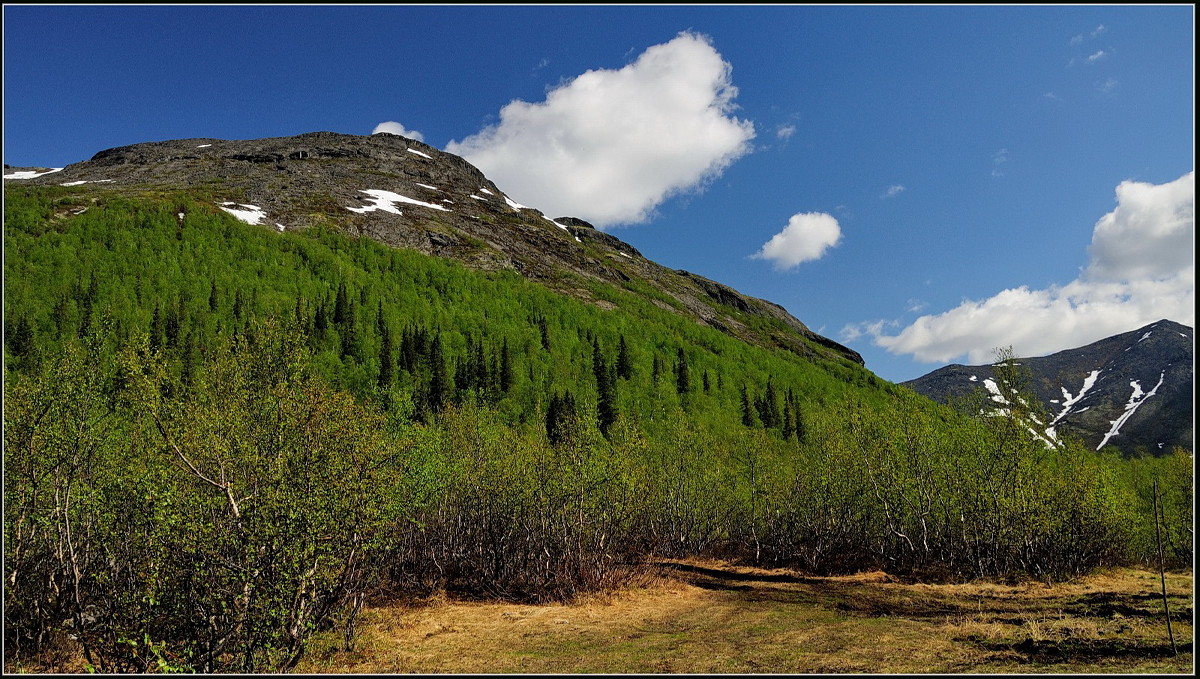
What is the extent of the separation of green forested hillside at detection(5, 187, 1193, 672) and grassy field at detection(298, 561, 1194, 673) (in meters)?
3.05

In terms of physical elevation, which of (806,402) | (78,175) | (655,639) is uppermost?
(78,175)

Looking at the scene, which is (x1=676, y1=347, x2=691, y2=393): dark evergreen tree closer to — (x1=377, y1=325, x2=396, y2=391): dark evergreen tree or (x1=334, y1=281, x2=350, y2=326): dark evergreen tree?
(x1=377, y1=325, x2=396, y2=391): dark evergreen tree

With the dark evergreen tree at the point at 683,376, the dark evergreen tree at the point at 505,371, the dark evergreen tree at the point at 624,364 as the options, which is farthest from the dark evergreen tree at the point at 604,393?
the dark evergreen tree at the point at 505,371

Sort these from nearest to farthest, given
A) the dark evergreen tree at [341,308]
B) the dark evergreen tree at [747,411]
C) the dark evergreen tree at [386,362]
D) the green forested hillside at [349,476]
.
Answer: the green forested hillside at [349,476]
the dark evergreen tree at [386,362]
the dark evergreen tree at [341,308]
the dark evergreen tree at [747,411]

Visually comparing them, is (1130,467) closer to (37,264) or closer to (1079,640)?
(1079,640)

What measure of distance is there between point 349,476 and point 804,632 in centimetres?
1840

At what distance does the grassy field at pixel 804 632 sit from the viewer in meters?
17.2

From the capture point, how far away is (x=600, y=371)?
4749 inches

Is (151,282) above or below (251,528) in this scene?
above

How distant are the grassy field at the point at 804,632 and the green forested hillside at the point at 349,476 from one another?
3.05 meters

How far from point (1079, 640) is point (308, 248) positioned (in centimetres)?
14124

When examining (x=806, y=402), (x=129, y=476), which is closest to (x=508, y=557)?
(x=129, y=476)

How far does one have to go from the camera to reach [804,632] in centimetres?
2298

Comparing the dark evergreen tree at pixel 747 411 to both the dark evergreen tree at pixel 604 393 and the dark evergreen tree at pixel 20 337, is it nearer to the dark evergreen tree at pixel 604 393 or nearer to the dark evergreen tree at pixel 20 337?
the dark evergreen tree at pixel 604 393
